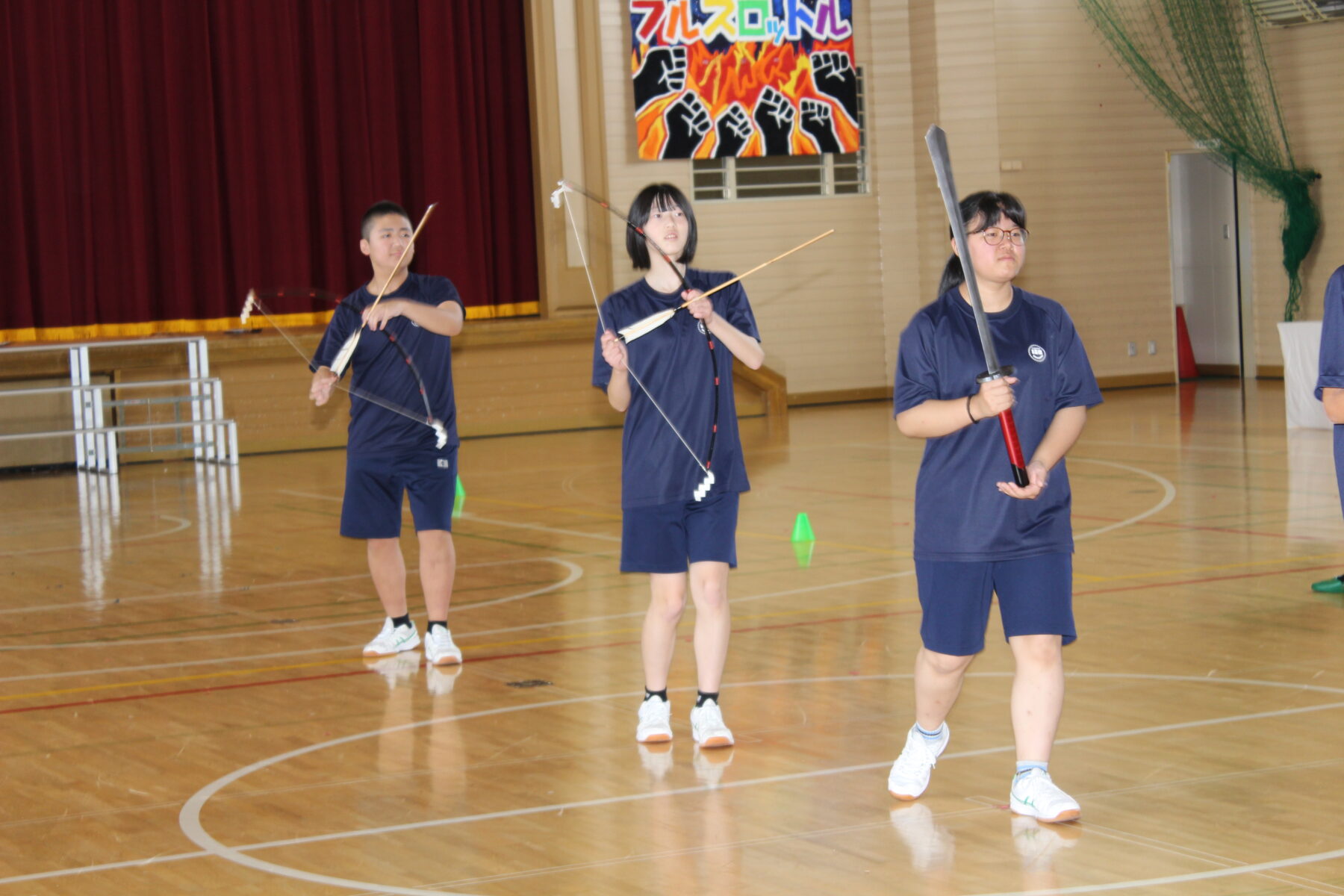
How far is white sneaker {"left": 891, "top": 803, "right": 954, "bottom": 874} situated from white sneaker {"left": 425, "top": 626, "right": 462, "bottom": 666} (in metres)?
2.38

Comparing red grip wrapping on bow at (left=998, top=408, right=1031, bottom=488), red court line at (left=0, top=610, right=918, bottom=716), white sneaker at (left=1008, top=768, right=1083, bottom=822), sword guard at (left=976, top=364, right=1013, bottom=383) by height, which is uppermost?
sword guard at (left=976, top=364, right=1013, bottom=383)

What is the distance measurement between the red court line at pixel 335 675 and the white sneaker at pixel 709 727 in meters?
1.49

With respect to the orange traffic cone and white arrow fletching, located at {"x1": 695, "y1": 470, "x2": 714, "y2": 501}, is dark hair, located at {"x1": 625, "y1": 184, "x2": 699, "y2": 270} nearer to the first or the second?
white arrow fletching, located at {"x1": 695, "y1": 470, "x2": 714, "y2": 501}

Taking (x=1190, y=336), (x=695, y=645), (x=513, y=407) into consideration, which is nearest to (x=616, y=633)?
(x=695, y=645)

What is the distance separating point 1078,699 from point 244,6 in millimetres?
12634

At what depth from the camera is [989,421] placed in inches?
A: 146

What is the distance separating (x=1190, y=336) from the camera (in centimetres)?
1941

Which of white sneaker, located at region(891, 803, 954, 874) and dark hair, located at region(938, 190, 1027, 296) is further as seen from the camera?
dark hair, located at region(938, 190, 1027, 296)

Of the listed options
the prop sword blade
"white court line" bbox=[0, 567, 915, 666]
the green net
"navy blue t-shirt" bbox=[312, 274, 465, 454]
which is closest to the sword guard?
the prop sword blade

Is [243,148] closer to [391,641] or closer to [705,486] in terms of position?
[391,641]

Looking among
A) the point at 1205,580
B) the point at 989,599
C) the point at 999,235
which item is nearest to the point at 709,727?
the point at 989,599

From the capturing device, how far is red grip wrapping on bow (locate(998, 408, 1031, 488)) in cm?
355

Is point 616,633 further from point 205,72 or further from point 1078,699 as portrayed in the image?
point 205,72

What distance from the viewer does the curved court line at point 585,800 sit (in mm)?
3422
